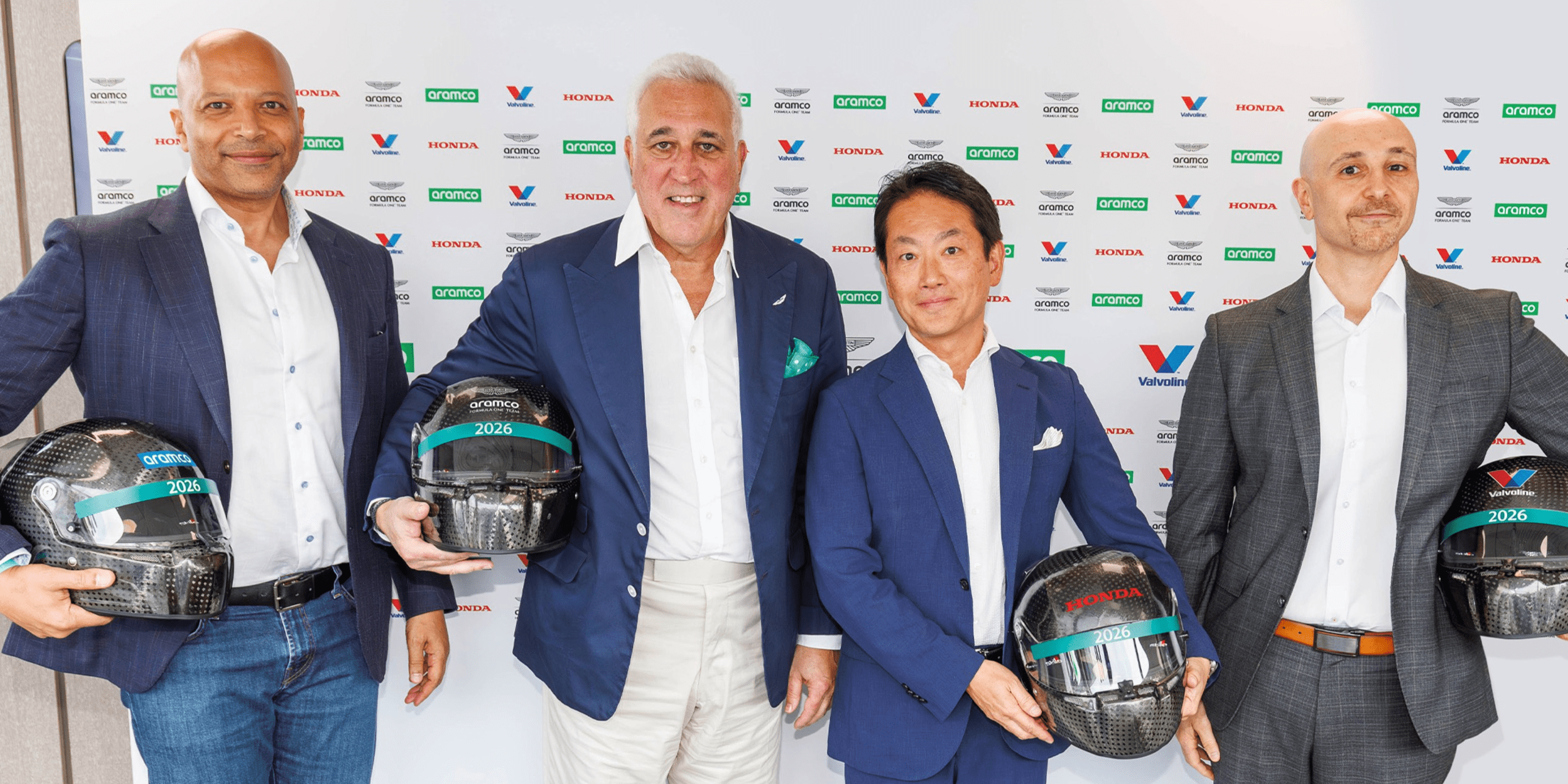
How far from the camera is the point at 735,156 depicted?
2379 millimetres

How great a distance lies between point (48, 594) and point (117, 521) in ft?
0.67

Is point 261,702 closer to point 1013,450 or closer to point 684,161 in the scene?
point 684,161

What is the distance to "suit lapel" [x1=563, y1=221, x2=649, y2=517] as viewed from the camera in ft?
7.26

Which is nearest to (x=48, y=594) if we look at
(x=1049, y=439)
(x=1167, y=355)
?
(x=1049, y=439)

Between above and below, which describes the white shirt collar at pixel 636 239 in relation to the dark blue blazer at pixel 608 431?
above

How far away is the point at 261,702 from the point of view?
7.32 ft

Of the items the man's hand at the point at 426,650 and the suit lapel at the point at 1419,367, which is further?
the man's hand at the point at 426,650

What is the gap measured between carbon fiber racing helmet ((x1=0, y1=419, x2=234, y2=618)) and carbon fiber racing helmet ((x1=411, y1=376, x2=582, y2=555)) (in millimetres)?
465

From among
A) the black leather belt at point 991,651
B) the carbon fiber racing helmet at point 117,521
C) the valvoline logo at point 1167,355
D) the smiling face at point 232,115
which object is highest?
the smiling face at point 232,115

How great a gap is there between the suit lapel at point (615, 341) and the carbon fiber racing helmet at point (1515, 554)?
202cm

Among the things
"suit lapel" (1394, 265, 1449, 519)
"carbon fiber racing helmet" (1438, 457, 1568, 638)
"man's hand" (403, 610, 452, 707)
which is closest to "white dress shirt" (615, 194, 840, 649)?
"man's hand" (403, 610, 452, 707)

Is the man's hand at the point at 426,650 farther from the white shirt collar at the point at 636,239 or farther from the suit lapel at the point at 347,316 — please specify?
the white shirt collar at the point at 636,239

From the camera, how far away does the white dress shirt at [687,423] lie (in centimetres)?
228

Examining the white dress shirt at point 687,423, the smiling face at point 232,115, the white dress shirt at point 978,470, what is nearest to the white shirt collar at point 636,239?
the white dress shirt at point 687,423
